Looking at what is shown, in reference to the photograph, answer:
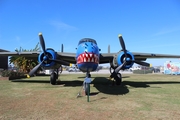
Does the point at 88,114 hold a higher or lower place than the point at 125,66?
lower

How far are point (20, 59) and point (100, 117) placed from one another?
30.4 meters

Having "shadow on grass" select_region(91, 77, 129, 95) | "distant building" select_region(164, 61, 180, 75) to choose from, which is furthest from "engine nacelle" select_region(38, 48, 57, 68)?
"distant building" select_region(164, 61, 180, 75)

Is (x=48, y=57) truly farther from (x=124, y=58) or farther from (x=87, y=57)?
(x=124, y=58)

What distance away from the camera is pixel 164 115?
640 centimetres

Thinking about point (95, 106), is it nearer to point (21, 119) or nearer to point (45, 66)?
point (21, 119)

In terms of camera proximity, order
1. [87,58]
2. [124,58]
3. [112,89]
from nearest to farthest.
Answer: [87,58]
[112,89]
[124,58]

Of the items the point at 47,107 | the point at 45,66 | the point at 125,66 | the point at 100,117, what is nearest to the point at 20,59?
the point at 45,66

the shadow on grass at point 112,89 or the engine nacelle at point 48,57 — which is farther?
the engine nacelle at point 48,57

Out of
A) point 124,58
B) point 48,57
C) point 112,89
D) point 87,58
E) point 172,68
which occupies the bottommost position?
point 112,89

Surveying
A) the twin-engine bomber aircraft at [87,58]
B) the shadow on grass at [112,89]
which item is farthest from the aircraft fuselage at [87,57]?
the shadow on grass at [112,89]

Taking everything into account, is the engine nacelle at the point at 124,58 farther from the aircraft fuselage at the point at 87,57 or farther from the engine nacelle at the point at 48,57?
the engine nacelle at the point at 48,57

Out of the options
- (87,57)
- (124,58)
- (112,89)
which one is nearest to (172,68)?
(124,58)

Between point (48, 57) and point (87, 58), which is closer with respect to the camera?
point (87, 58)

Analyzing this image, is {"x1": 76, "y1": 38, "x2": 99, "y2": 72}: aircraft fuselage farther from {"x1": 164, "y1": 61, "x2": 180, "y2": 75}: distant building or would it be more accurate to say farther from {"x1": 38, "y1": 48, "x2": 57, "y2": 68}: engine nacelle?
{"x1": 164, "y1": 61, "x2": 180, "y2": 75}: distant building
